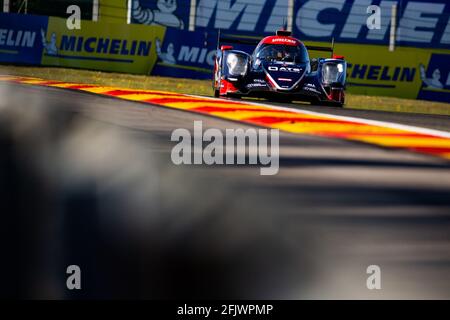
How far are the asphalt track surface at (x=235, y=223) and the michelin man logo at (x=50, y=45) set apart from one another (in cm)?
1488

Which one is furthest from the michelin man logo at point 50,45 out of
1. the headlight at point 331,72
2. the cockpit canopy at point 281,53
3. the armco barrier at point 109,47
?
the headlight at point 331,72

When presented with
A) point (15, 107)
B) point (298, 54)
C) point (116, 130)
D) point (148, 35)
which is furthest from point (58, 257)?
point (148, 35)

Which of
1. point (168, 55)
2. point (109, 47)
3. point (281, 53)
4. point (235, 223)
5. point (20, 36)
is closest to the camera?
point (235, 223)

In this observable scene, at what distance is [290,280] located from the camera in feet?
11.0

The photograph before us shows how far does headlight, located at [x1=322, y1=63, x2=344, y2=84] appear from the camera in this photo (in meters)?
12.9

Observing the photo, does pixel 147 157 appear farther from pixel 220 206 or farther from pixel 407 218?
pixel 407 218

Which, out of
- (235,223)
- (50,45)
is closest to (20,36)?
(50,45)

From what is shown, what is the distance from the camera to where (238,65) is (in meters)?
12.8

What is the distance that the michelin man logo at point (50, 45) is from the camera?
21.1 meters

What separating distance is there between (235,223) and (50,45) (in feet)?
58.2

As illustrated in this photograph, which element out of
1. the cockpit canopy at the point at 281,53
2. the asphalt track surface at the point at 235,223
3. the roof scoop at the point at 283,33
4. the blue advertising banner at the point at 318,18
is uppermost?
the blue advertising banner at the point at 318,18

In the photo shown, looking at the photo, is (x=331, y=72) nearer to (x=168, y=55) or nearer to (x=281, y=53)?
(x=281, y=53)

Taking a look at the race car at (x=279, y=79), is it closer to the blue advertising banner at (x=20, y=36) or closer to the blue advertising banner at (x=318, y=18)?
the blue advertising banner at (x=20, y=36)
